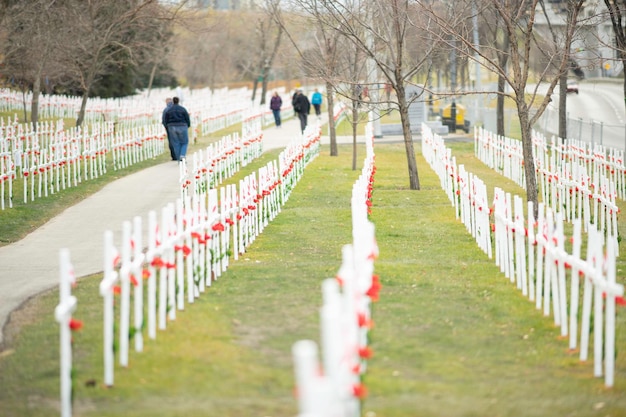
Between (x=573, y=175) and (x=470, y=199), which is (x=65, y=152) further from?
(x=573, y=175)

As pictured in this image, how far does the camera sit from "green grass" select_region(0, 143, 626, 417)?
708 cm

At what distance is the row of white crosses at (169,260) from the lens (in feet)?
26.0

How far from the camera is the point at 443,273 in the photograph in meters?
12.4

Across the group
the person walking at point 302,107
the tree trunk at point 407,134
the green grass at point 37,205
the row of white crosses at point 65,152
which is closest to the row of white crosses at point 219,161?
the row of white crosses at point 65,152

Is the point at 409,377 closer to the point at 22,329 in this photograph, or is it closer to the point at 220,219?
the point at 22,329

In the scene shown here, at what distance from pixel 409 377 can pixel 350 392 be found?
7.17 ft

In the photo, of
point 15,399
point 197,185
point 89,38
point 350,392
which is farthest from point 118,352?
point 89,38

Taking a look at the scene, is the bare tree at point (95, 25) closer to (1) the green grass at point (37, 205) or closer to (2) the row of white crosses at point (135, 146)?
(2) the row of white crosses at point (135, 146)

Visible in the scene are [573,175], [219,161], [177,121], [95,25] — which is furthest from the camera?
[95,25]

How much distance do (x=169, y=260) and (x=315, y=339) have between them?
5.03 ft

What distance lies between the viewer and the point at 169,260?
30.9 ft

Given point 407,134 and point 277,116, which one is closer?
point 407,134

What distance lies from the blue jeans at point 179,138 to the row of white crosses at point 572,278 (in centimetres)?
1511

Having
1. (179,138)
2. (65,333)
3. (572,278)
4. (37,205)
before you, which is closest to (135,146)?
(179,138)
